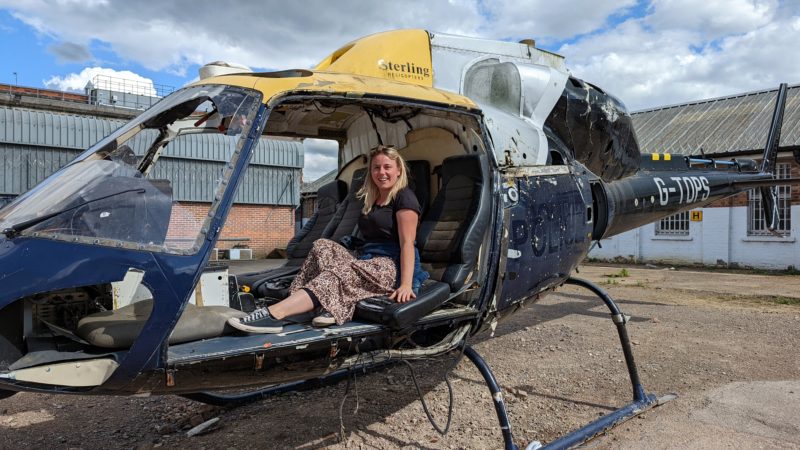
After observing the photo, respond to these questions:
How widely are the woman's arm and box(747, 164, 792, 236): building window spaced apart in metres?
16.3

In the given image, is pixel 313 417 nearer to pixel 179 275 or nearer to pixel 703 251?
pixel 179 275

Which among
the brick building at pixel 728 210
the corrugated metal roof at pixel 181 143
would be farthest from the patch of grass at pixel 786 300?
the corrugated metal roof at pixel 181 143

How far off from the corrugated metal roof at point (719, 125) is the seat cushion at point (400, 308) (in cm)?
1657

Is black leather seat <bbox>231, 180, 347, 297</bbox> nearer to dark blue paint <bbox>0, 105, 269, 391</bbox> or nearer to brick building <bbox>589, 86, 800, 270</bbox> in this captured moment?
dark blue paint <bbox>0, 105, 269, 391</bbox>

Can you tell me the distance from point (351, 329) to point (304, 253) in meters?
2.39

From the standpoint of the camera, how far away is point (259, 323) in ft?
9.66

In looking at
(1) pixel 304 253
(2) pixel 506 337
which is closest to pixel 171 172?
(1) pixel 304 253

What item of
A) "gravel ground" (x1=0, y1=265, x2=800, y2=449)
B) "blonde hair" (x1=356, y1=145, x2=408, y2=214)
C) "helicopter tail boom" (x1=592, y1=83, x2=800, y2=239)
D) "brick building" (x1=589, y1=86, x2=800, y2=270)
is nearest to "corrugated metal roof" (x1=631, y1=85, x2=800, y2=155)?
"brick building" (x1=589, y1=86, x2=800, y2=270)

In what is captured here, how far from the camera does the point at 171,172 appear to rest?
3025 mm

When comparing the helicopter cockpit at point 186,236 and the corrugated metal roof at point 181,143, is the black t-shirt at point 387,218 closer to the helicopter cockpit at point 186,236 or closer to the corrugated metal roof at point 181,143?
the helicopter cockpit at point 186,236

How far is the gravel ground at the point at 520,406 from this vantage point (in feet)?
13.3

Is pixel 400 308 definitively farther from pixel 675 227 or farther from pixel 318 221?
pixel 675 227

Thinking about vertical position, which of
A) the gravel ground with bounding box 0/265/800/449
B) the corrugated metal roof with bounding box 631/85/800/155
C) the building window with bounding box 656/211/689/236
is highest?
the corrugated metal roof with bounding box 631/85/800/155

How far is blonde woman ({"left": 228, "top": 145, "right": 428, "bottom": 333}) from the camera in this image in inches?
120
